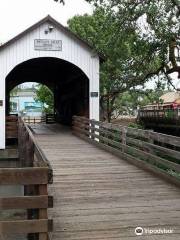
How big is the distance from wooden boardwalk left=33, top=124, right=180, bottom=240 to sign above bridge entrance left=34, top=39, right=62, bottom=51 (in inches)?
291

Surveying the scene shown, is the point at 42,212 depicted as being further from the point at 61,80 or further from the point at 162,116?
the point at 162,116

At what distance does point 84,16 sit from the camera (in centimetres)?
3094

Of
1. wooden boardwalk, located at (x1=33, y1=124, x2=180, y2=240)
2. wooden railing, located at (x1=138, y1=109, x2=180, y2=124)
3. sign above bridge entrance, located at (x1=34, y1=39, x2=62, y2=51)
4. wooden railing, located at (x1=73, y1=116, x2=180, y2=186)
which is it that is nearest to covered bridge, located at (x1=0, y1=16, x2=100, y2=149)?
sign above bridge entrance, located at (x1=34, y1=39, x2=62, y2=51)

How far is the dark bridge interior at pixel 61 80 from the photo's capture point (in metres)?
20.5

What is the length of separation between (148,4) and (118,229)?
11.8 meters

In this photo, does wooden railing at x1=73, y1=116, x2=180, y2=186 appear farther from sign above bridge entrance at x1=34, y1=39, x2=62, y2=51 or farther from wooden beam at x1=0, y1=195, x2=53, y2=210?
sign above bridge entrance at x1=34, y1=39, x2=62, y2=51

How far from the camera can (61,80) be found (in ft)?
87.9

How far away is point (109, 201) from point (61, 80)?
65.9 ft

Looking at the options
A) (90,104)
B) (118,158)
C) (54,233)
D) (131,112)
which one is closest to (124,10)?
(90,104)

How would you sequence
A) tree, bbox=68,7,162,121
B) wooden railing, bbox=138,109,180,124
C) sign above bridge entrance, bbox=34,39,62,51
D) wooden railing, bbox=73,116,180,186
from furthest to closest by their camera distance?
wooden railing, bbox=138,109,180,124 < tree, bbox=68,7,162,121 < sign above bridge entrance, bbox=34,39,62,51 < wooden railing, bbox=73,116,180,186

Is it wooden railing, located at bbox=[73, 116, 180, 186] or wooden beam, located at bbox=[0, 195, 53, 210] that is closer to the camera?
wooden beam, located at bbox=[0, 195, 53, 210]

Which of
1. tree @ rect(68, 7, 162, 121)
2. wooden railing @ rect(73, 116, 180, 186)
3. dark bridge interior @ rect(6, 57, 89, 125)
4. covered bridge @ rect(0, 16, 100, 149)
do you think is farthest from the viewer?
dark bridge interior @ rect(6, 57, 89, 125)

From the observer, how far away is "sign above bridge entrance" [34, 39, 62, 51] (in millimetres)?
17594

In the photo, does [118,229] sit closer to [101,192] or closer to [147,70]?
[101,192]
